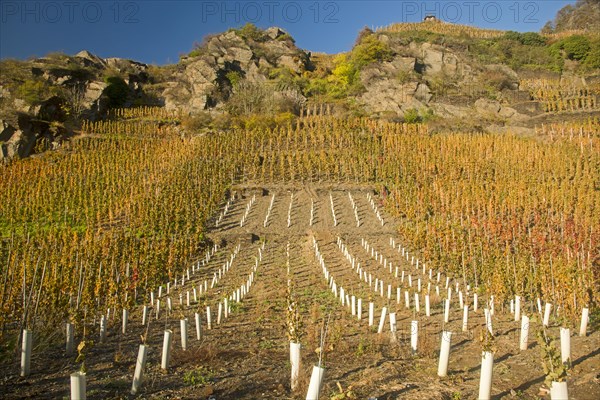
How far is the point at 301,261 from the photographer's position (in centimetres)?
1623

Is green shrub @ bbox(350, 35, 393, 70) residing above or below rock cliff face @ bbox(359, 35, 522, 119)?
above

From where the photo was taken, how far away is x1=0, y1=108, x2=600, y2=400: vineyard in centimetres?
603

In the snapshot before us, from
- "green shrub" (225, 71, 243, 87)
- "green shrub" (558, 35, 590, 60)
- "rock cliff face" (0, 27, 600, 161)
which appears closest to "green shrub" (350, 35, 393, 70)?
"rock cliff face" (0, 27, 600, 161)

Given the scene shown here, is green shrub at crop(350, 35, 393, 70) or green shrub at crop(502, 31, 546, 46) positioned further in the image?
green shrub at crop(502, 31, 546, 46)

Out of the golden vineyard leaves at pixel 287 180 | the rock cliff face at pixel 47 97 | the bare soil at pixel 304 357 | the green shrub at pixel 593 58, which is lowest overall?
the bare soil at pixel 304 357

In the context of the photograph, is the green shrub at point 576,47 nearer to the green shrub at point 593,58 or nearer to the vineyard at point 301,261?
the green shrub at point 593,58

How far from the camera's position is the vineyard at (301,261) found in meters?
6.03

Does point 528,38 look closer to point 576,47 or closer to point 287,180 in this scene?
point 576,47

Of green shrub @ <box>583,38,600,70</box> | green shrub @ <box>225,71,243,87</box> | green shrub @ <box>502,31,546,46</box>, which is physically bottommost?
green shrub @ <box>225,71,243,87</box>

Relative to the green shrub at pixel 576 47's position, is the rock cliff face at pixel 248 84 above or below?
below

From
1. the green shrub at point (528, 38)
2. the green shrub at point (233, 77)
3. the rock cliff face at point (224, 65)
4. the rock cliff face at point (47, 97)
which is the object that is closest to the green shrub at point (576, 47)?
the green shrub at point (528, 38)

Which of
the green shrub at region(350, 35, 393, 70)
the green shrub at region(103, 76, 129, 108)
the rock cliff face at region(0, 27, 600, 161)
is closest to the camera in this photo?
the rock cliff face at region(0, 27, 600, 161)

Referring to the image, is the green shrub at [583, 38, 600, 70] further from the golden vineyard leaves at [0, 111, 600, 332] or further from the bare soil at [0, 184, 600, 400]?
the bare soil at [0, 184, 600, 400]

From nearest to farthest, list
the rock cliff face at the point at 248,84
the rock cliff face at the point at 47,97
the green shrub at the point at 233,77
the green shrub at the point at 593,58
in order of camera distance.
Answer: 1. the rock cliff face at the point at 47,97
2. the rock cliff face at the point at 248,84
3. the green shrub at the point at 233,77
4. the green shrub at the point at 593,58
